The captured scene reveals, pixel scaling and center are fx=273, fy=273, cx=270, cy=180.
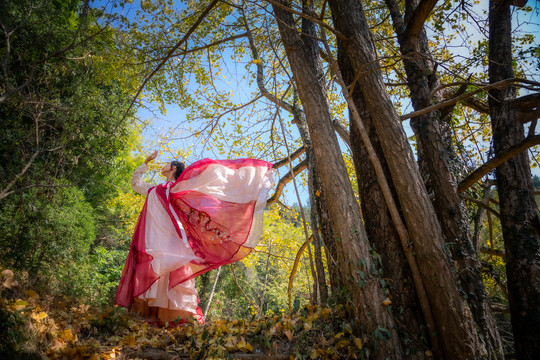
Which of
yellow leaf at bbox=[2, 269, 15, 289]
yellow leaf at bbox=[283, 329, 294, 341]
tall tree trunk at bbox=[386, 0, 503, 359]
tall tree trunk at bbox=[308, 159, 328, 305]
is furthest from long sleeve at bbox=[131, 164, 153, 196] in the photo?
tall tree trunk at bbox=[386, 0, 503, 359]

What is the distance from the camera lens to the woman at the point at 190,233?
10.3 ft

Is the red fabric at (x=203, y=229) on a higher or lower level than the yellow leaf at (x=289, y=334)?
higher

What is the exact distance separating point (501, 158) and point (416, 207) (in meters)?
A: 0.99

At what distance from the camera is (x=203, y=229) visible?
3.47 meters

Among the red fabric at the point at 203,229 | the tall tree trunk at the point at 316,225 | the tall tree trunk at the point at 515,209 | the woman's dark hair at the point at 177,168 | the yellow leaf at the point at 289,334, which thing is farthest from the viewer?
the woman's dark hair at the point at 177,168

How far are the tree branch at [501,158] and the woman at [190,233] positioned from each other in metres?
2.07

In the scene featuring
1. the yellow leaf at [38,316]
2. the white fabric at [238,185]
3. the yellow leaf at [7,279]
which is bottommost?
the yellow leaf at [38,316]

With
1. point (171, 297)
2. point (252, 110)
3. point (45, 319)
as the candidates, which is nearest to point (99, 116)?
point (252, 110)

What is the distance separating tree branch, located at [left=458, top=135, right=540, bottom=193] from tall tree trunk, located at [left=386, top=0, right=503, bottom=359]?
108 millimetres

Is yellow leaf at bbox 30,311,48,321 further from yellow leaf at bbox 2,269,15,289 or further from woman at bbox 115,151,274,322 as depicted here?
woman at bbox 115,151,274,322

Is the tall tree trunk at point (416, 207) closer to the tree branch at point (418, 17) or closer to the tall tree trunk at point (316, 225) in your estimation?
the tree branch at point (418, 17)

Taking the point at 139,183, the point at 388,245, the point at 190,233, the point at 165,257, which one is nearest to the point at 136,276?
the point at 165,257

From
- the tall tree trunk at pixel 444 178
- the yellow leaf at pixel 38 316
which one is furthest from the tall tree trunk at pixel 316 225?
the yellow leaf at pixel 38 316

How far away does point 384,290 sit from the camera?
2.01m
